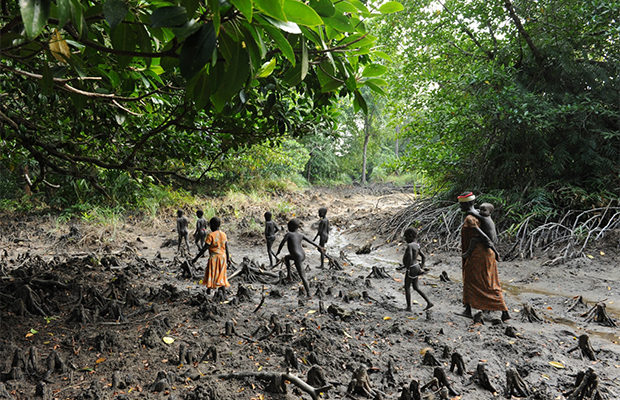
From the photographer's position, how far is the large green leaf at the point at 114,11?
1050 mm

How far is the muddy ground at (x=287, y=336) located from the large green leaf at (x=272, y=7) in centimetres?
281

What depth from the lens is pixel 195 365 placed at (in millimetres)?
3326

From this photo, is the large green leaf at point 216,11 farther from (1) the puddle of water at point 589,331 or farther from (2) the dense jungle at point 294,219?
(1) the puddle of water at point 589,331

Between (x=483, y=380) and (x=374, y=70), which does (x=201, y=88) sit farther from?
(x=483, y=380)

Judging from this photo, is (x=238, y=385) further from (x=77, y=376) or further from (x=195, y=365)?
(x=77, y=376)

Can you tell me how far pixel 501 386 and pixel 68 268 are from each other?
690 cm

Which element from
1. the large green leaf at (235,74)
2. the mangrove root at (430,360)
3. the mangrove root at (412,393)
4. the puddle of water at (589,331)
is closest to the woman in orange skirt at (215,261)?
the mangrove root at (430,360)

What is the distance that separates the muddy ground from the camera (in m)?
3.03

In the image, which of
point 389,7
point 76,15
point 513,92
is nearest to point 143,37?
point 76,15

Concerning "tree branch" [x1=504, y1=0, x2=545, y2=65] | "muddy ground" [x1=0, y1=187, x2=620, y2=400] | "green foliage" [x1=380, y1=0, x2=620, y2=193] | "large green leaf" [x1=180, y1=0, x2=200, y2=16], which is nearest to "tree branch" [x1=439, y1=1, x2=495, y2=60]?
"green foliage" [x1=380, y1=0, x2=620, y2=193]

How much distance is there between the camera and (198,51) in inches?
40.1

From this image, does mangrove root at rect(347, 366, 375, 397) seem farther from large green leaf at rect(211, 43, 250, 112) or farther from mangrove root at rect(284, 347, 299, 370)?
large green leaf at rect(211, 43, 250, 112)

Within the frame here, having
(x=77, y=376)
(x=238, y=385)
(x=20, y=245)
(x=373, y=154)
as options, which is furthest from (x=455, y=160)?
(x=373, y=154)

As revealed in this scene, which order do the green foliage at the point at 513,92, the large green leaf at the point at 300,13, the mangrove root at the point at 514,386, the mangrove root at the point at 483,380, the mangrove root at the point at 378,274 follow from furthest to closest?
the green foliage at the point at 513,92, the mangrove root at the point at 378,274, the mangrove root at the point at 483,380, the mangrove root at the point at 514,386, the large green leaf at the point at 300,13
